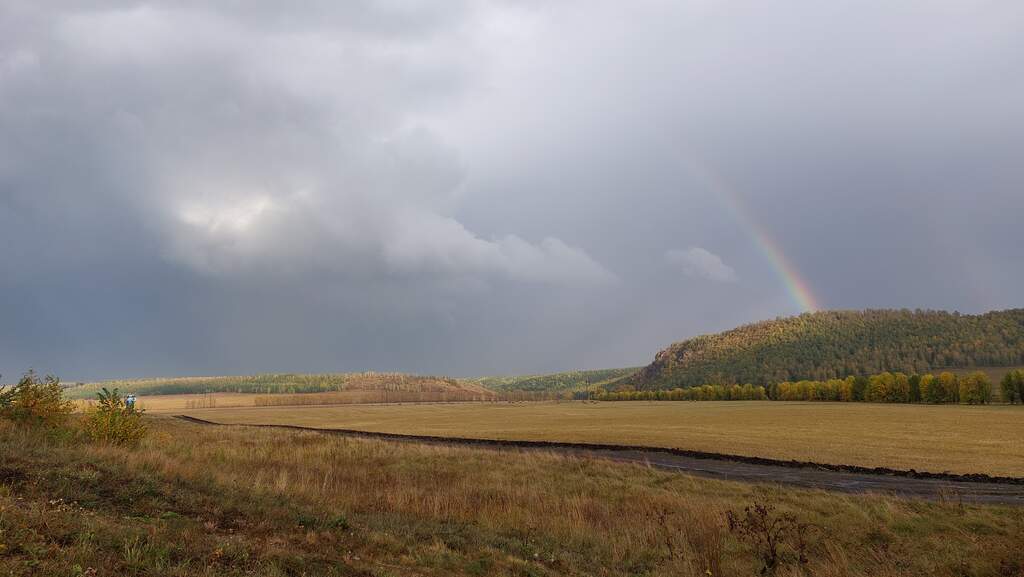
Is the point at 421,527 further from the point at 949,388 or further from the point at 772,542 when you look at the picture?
the point at 949,388

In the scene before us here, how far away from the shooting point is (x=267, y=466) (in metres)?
Answer: 24.8

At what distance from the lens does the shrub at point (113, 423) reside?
23828mm

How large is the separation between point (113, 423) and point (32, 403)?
370 cm

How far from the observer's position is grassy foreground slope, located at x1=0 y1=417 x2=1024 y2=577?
7.76 m

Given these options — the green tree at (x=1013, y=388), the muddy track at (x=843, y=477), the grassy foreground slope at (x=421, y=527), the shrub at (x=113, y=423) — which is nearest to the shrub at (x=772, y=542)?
the grassy foreground slope at (x=421, y=527)

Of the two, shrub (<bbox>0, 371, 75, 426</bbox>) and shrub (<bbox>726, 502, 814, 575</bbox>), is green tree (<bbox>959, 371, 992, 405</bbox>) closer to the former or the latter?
shrub (<bbox>726, 502, 814, 575</bbox>)

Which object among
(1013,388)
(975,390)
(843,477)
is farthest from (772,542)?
(1013,388)

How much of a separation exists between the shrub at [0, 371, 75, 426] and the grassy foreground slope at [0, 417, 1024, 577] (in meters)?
3.18

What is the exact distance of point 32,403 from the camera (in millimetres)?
24250

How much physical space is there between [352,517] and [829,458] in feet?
136

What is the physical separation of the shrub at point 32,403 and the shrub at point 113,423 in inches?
57.9

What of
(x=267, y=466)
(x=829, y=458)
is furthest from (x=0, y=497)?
(x=829, y=458)

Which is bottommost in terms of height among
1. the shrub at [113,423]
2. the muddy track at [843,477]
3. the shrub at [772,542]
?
the muddy track at [843,477]

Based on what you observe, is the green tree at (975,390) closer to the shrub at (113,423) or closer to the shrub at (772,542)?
the shrub at (772,542)
